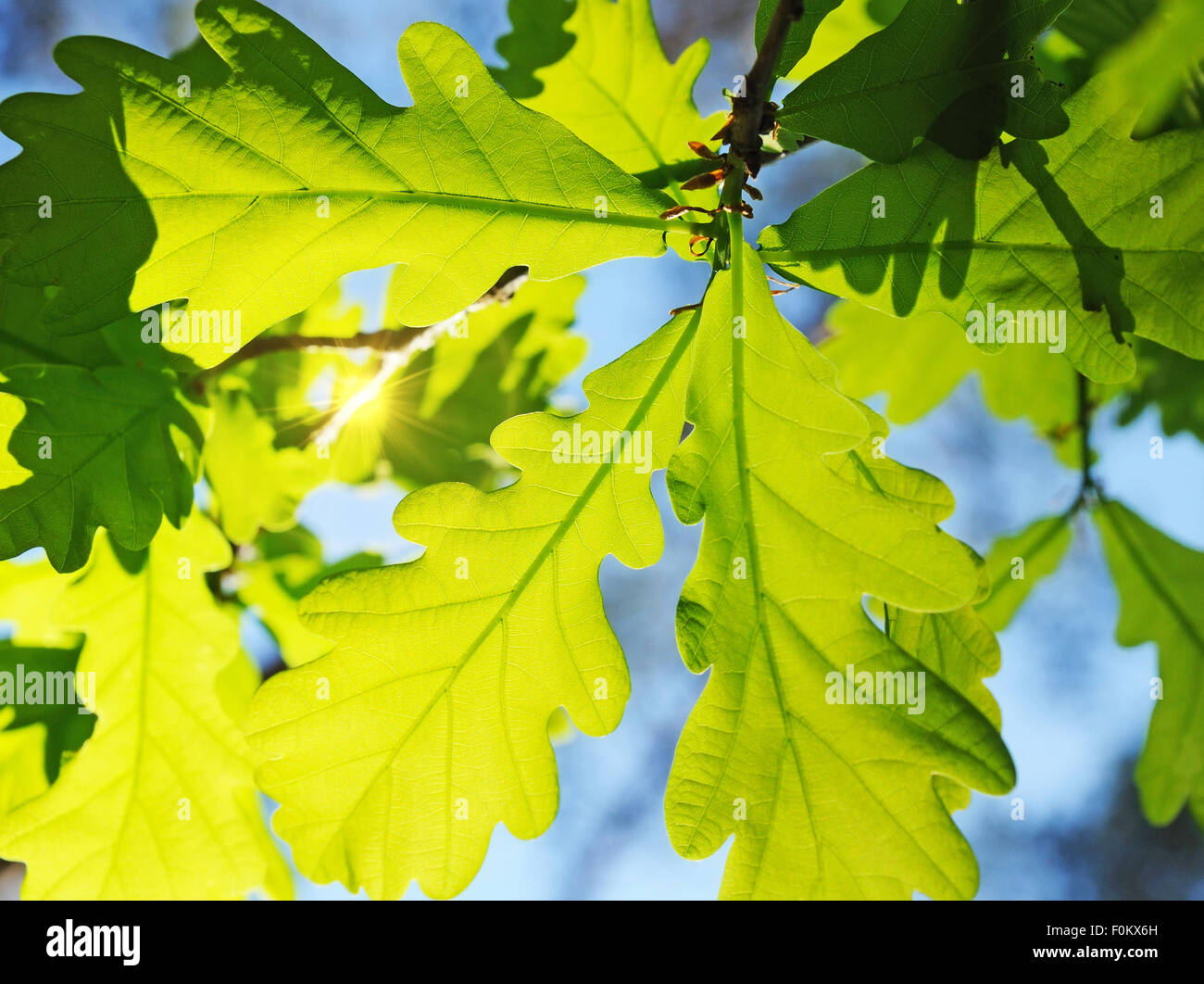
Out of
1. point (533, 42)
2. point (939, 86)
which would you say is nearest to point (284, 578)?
point (533, 42)

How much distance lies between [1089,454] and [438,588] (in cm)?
149

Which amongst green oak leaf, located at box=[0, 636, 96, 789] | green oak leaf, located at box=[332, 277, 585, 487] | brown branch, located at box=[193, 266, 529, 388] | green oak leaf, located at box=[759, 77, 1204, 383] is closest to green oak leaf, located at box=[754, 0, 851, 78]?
green oak leaf, located at box=[759, 77, 1204, 383]

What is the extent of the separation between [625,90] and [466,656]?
0.84 m

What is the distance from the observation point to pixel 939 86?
2.86ft

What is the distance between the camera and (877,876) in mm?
894

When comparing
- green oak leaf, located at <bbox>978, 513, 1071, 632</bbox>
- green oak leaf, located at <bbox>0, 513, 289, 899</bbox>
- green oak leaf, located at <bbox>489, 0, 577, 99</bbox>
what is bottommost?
green oak leaf, located at <bbox>0, 513, 289, 899</bbox>

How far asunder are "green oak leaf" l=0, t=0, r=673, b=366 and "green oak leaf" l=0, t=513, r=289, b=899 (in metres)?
0.57

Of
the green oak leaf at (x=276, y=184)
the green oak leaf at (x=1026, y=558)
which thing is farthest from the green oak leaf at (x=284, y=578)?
the green oak leaf at (x=1026, y=558)

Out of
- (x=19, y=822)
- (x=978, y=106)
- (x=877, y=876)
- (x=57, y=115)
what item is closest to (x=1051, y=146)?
(x=978, y=106)

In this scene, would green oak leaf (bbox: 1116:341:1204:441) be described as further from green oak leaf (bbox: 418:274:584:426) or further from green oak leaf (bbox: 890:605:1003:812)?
green oak leaf (bbox: 418:274:584:426)

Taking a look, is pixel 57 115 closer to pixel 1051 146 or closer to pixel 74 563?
pixel 74 563

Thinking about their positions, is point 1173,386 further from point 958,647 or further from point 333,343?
point 333,343

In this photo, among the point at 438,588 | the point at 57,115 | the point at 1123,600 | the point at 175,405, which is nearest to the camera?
the point at 57,115

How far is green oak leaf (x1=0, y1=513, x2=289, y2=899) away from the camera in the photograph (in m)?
1.22
